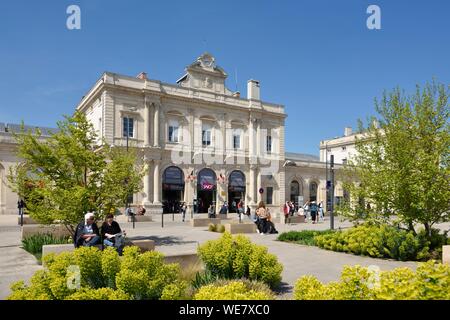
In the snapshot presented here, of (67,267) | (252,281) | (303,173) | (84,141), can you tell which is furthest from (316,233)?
(303,173)

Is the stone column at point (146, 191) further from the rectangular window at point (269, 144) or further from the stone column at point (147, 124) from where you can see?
the rectangular window at point (269, 144)

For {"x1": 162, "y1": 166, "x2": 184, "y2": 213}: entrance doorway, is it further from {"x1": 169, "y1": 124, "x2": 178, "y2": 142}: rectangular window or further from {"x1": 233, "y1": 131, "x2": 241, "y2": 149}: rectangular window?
{"x1": 233, "y1": 131, "x2": 241, "y2": 149}: rectangular window

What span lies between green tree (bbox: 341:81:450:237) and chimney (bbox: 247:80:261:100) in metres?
37.4

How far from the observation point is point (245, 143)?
46.9m

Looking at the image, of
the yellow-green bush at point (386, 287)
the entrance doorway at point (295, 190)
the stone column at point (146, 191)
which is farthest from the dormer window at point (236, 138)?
the yellow-green bush at point (386, 287)

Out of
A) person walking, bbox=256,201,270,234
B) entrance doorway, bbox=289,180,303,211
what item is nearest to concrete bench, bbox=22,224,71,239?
person walking, bbox=256,201,270,234

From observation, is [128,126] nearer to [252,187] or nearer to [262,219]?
[252,187]

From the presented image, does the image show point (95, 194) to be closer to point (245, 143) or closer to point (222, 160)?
point (222, 160)

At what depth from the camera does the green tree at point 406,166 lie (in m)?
10.9

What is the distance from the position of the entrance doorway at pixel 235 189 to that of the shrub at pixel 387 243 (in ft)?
107

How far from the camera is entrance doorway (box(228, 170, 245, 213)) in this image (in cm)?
4519

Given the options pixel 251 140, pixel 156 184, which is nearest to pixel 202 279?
pixel 156 184
